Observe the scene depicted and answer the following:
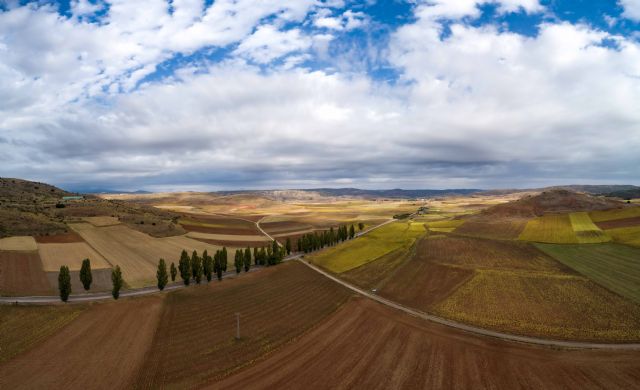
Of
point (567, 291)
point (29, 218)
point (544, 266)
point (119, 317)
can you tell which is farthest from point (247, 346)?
point (29, 218)

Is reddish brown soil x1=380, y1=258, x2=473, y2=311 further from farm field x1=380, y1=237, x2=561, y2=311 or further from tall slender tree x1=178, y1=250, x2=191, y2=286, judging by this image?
tall slender tree x1=178, y1=250, x2=191, y2=286

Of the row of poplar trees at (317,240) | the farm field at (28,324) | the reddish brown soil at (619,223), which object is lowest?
the farm field at (28,324)

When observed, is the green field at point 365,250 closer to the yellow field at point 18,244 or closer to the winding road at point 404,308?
the winding road at point 404,308

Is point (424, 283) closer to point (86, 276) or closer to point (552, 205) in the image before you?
point (86, 276)

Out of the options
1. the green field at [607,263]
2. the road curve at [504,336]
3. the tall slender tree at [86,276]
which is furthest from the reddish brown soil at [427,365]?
the tall slender tree at [86,276]

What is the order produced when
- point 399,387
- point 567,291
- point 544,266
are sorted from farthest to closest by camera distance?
point 544,266, point 567,291, point 399,387

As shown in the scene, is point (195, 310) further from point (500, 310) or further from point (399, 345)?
point (500, 310)
